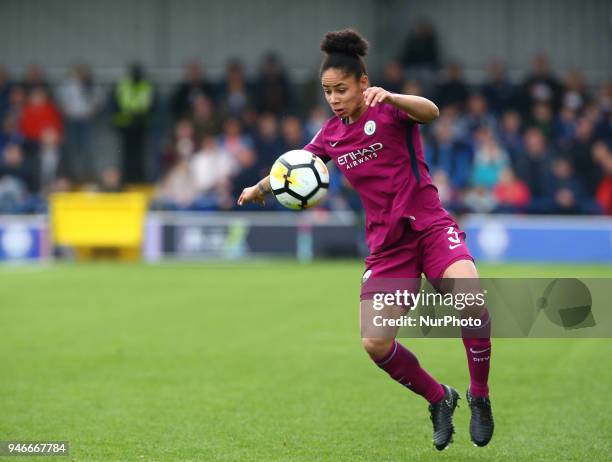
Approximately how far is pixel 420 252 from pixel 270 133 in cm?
1445

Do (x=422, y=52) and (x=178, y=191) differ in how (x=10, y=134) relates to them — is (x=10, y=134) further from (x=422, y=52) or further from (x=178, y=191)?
(x=422, y=52)

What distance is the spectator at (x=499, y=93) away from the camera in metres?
21.6

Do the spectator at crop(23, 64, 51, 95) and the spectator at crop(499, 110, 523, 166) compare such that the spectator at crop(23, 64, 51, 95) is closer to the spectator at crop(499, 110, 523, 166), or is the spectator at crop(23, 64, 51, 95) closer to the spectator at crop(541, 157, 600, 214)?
the spectator at crop(499, 110, 523, 166)

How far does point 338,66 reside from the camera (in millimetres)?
5719

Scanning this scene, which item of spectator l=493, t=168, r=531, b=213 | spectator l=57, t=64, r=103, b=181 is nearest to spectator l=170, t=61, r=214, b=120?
spectator l=57, t=64, r=103, b=181

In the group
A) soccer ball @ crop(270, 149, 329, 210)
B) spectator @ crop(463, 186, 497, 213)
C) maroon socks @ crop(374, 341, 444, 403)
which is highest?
soccer ball @ crop(270, 149, 329, 210)

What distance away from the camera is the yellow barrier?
1920 centimetres

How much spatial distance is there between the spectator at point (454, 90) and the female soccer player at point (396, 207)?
15.8m

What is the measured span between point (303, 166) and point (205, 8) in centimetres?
1903

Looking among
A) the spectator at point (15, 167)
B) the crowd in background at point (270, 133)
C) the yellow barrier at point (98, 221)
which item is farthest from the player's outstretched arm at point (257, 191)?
the spectator at point (15, 167)

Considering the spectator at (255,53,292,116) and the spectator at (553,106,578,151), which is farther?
the spectator at (255,53,292,116)

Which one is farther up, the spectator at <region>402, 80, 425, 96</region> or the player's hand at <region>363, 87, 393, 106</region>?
the spectator at <region>402, 80, 425, 96</region>

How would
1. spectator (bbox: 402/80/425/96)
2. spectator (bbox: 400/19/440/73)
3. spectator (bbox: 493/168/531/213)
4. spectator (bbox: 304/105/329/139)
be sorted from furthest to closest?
spectator (bbox: 400/19/440/73)
spectator (bbox: 402/80/425/96)
spectator (bbox: 304/105/329/139)
spectator (bbox: 493/168/531/213)

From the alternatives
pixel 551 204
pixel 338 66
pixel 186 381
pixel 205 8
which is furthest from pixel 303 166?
pixel 205 8
